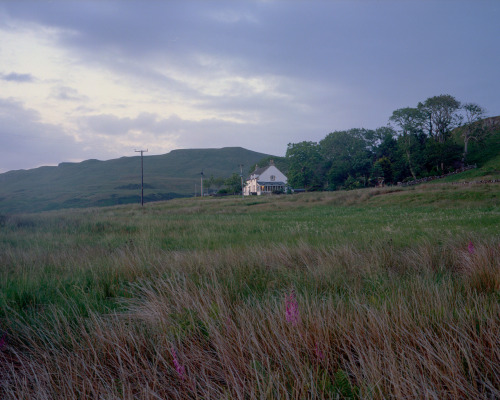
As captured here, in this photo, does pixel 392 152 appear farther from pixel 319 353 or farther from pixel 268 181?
pixel 319 353

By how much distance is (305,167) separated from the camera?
6712 centimetres

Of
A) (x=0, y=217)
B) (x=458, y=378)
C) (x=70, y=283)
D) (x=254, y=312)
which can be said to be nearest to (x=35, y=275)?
(x=70, y=283)

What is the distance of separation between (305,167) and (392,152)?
18.4m

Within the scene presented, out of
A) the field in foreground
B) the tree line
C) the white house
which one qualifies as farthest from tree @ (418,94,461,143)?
the field in foreground

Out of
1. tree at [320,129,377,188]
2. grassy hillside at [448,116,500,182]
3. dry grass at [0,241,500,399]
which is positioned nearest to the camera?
dry grass at [0,241,500,399]

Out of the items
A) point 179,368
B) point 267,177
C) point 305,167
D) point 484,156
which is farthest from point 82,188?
point 179,368

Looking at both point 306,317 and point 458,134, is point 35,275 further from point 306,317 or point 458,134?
point 458,134

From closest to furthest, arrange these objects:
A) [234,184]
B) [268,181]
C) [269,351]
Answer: [269,351] → [268,181] → [234,184]

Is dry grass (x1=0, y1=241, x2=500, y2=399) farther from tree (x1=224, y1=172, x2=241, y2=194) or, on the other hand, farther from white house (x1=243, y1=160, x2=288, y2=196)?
tree (x1=224, y1=172, x2=241, y2=194)

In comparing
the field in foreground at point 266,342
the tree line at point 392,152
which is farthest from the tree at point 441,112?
the field in foreground at point 266,342

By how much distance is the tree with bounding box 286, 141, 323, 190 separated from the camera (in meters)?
65.8

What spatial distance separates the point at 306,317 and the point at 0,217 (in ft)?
58.4

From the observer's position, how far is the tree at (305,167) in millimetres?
65812

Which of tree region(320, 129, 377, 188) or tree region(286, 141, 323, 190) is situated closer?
tree region(320, 129, 377, 188)
